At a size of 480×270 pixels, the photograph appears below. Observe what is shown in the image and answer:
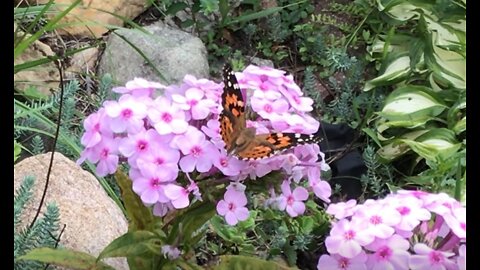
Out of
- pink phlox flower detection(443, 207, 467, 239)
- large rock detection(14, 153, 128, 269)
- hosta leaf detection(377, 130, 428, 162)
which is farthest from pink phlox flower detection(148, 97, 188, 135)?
hosta leaf detection(377, 130, 428, 162)

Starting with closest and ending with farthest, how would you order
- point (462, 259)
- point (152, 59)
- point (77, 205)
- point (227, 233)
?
point (462, 259)
point (77, 205)
point (227, 233)
point (152, 59)

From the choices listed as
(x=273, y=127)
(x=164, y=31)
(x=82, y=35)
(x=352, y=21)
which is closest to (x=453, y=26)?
(x=352, y=21)

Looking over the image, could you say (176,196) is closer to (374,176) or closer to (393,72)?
(374,176)

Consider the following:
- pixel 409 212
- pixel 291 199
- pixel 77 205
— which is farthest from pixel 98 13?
pixel 409 212

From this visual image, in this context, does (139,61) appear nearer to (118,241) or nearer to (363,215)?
(118,241)

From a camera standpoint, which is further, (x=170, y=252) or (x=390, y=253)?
(x=170, y=252)

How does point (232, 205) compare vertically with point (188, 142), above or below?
below

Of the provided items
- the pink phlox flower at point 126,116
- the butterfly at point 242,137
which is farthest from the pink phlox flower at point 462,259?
the pink phlox flower at point 126,116

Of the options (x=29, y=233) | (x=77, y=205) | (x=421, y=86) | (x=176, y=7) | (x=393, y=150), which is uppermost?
(x=29, y=233)
